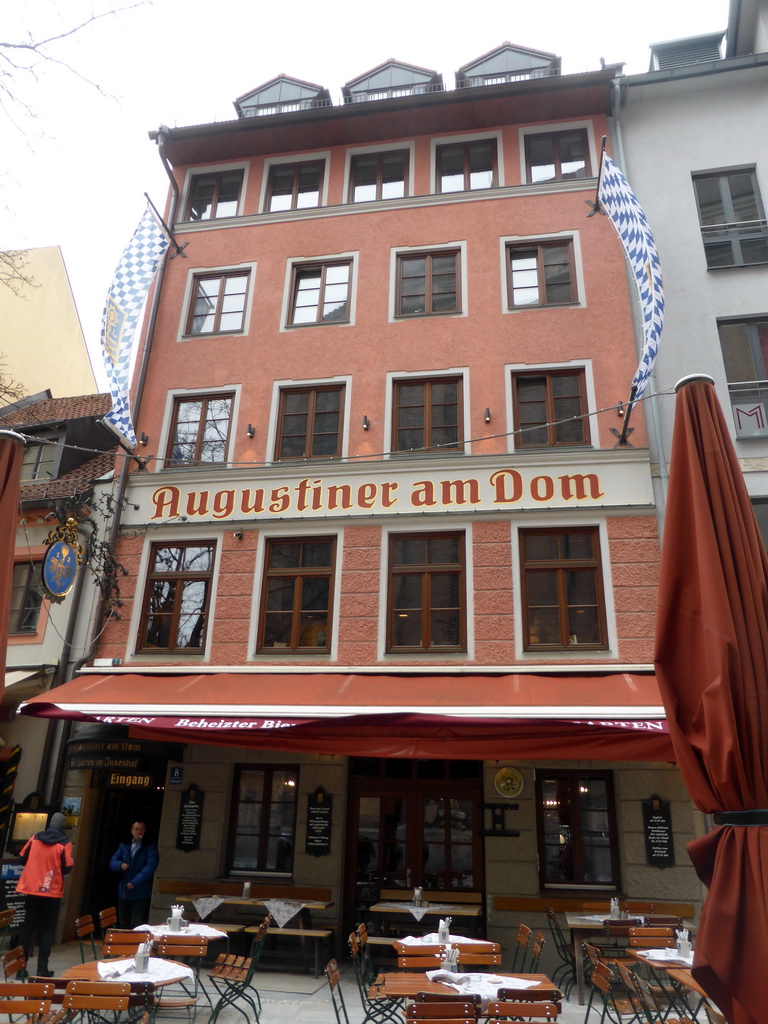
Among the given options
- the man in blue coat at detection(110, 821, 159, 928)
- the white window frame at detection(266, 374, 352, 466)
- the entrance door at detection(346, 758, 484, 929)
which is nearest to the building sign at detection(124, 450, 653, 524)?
the white window frame at detection(266, 374, 352, 466)

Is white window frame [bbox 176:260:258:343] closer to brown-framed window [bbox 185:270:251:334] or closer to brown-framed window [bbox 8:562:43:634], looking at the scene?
brown-framed window [bbox 185:270:251:334]

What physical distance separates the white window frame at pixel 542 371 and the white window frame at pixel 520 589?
3.88 ft

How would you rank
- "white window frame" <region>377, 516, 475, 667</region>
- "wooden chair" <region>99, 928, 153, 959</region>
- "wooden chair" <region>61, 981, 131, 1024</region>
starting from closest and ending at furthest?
"wooden chair" <region>61, 981, 131, 1024</region> → "wooden chair" <region>99, 928, 153, 959</region> → "white window frame" <region>377, 516, 475, 667</region>

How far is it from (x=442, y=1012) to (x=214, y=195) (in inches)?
592

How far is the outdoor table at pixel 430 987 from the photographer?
233 inches

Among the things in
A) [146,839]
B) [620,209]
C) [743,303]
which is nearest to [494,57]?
[620,209]

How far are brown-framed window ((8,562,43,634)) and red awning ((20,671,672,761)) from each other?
276 cm

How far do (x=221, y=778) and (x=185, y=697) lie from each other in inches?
74.8

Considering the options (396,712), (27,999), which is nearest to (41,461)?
(396,712)

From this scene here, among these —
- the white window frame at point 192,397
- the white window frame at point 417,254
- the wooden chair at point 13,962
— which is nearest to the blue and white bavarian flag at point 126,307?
the white window frame at point 192,397

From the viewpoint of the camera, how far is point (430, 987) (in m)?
6.11

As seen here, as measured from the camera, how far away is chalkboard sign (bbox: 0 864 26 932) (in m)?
9.93

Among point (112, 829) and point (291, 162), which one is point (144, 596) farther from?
A: point (291, 162)

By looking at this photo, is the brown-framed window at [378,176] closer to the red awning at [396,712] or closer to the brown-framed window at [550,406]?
the brown-framed window at [550,406]
